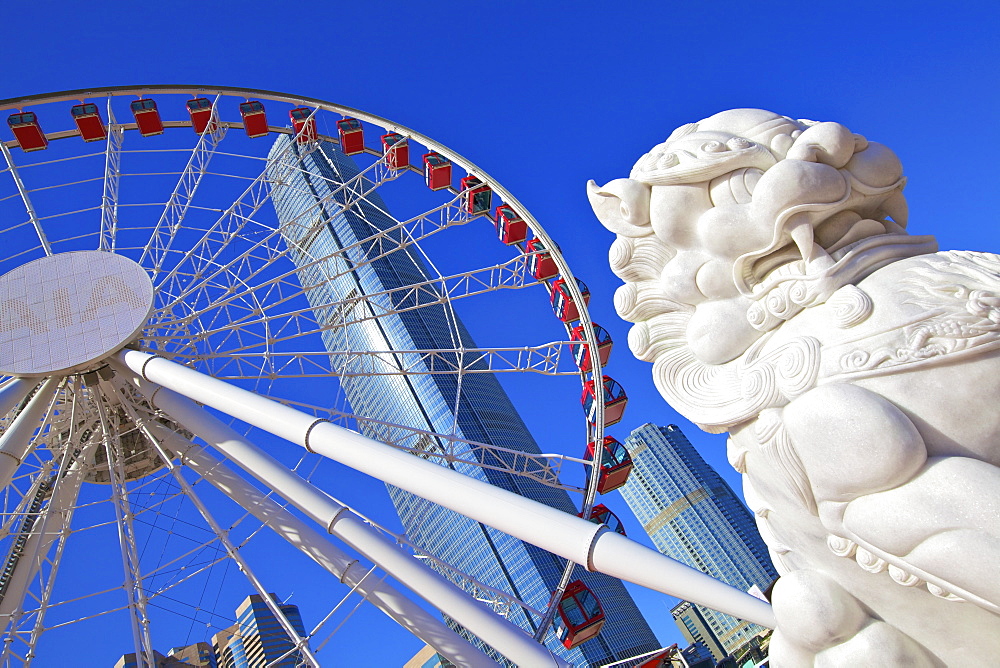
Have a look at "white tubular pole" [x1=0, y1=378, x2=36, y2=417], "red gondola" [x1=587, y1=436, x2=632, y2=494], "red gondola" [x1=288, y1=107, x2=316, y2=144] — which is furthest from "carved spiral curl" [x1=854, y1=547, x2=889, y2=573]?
"red gondola" [x1=288, y1=107, x2=316, y2=144]

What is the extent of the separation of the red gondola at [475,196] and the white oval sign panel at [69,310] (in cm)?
710

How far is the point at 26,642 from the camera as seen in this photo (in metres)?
15.7

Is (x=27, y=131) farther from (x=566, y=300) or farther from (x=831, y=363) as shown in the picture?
(x=831, y=363)

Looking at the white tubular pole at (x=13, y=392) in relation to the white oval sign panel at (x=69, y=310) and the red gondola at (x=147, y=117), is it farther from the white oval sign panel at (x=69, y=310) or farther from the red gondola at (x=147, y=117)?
the red gondola at (x=147, y=117)

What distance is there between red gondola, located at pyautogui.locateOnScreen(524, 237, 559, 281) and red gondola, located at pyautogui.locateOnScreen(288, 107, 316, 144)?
19.8 feet

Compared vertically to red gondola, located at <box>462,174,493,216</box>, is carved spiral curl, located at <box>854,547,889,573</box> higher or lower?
lower

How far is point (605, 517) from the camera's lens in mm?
20078

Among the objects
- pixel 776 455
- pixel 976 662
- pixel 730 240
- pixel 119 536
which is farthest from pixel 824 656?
pixel 119 536

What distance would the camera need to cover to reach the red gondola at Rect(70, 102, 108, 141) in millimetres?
18703

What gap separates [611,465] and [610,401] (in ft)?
4.99

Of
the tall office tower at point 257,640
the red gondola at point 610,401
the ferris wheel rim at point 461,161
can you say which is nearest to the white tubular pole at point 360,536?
the ferris wheel rim at point 461,161

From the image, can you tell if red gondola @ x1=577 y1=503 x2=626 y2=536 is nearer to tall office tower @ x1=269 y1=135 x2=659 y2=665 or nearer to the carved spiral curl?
the carved spiral curl

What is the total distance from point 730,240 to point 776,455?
1.37m

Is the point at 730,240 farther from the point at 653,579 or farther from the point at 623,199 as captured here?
the point at 653,579
